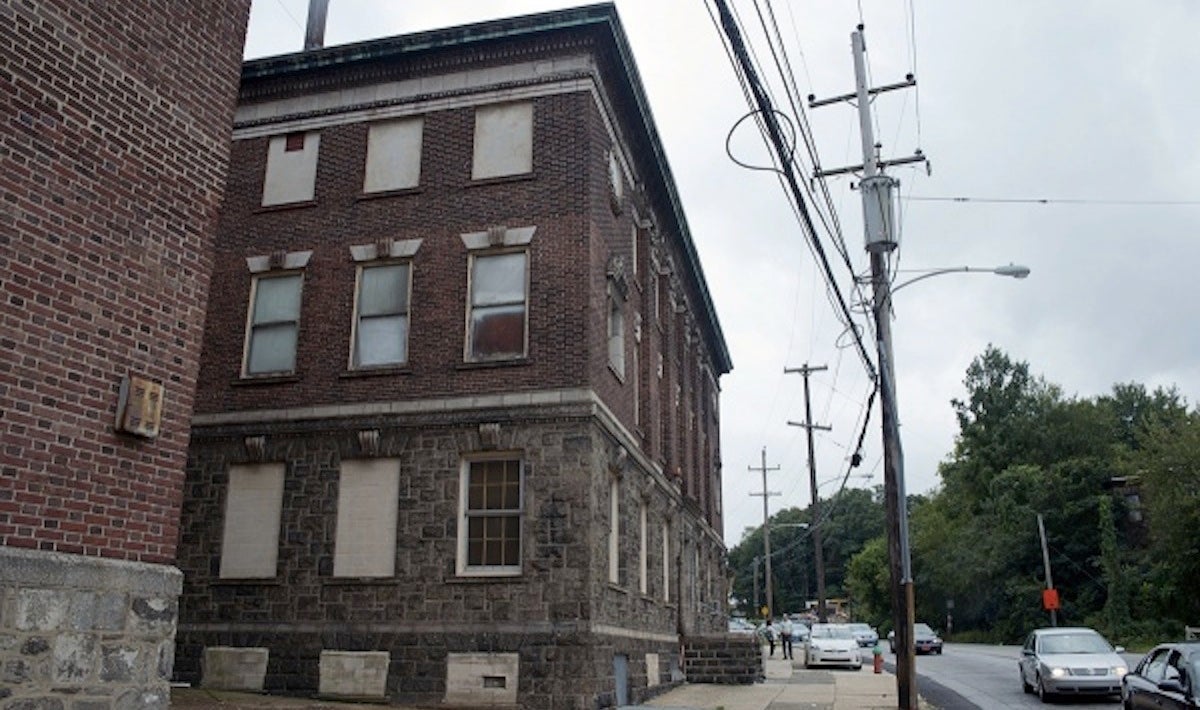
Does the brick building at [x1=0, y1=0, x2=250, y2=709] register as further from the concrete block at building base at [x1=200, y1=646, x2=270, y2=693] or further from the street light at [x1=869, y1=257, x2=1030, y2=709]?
the street light at [x1=869, y1=257, x2=1030, y2=709]

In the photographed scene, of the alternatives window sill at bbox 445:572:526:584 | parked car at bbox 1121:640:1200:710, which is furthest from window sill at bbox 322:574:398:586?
parked car at bbox 1121:640:1200:710

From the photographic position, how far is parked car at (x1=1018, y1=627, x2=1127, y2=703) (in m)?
18.0

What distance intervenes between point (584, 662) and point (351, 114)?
1133cm

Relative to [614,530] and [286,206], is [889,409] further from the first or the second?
[286,206]

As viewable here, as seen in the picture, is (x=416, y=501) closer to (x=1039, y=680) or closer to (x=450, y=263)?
(x=450, y=263)

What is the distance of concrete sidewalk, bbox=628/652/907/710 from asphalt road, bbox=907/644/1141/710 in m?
1.05

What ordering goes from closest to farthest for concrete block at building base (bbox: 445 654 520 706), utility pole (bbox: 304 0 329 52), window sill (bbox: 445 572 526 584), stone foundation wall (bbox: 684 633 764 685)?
concrete block at building base (bbox: 445 654 520 706) < window sill (bbox: 445 572 526 584) < utility pole (bbox: 304 0 329 52) < stone foundation wall (bbox: 684 633 764 685)

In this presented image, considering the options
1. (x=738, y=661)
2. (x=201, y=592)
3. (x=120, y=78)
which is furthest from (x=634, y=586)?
(x=120, y=78)

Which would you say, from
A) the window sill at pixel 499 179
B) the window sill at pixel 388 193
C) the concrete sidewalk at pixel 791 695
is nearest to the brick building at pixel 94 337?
the window sill at pixel 499 179

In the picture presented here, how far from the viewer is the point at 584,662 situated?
14695 millimetres

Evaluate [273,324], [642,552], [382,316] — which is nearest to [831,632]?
[642,552]

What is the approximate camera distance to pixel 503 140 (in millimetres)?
17688

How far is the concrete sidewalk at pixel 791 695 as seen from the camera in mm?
17520

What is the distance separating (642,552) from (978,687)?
9.16 metres
